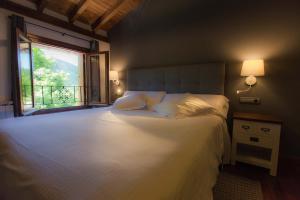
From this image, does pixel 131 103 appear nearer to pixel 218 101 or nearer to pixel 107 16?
pixel 218 101

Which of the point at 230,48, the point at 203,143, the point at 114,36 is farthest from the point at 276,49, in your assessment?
the point at 114,36

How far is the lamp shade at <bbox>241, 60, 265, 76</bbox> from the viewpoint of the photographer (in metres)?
2.11

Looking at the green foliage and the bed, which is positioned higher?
the green foliage

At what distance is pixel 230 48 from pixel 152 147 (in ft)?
7.24

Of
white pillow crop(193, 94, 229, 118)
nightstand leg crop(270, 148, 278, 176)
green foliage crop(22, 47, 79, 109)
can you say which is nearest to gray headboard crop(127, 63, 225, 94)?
white pillow crop(193, 94, 229, 118)

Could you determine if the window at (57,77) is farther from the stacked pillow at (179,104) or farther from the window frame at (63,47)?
the stacked pillow at (179,104)

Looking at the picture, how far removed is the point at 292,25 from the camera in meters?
2.06

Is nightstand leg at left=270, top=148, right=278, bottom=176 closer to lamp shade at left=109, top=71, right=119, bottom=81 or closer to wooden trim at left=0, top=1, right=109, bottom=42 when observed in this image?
lamp shade at left=109, top=71, right=119, bottom=81

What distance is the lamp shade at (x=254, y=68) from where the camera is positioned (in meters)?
2.11

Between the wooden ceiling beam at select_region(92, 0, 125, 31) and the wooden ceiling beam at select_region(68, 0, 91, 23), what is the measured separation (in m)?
0.46

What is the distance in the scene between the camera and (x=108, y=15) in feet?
10.9

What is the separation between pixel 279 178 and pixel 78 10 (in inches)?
161

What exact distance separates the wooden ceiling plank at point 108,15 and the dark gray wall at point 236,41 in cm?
38

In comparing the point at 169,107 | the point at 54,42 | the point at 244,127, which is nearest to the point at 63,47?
the point at 54,42
